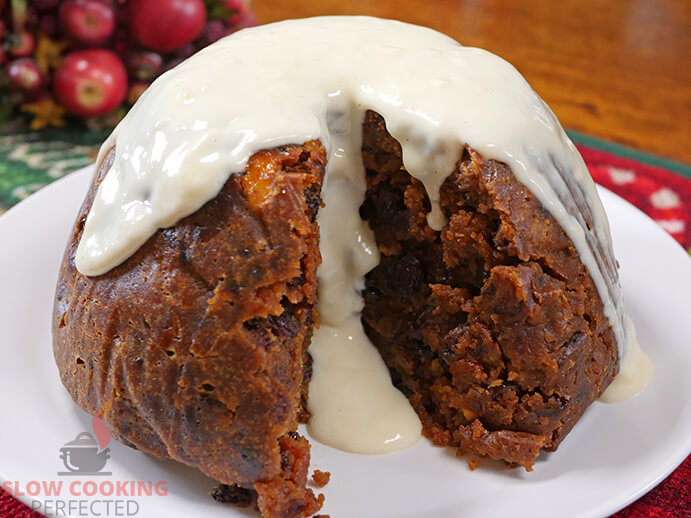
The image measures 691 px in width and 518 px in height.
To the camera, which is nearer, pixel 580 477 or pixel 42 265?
pixel 580 477

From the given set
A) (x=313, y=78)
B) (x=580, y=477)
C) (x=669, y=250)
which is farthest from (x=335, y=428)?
(x=669, y=250)

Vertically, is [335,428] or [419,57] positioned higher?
[419,57]

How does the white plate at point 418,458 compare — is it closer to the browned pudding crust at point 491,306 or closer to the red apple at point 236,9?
the browned pudding crust at point 491,306

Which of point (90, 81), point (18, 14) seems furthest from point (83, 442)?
point (18, 14)

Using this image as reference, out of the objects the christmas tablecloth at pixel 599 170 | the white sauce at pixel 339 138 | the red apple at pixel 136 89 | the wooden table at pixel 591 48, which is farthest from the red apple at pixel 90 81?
the wooden table at pixel 591 48

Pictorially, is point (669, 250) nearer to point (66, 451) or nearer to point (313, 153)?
point (313, 153)

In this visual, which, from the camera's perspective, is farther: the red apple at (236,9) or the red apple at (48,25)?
the red apple at (236,9)

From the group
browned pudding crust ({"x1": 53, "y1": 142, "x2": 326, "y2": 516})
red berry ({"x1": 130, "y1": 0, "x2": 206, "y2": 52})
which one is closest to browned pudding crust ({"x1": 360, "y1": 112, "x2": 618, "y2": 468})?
browned pudding crust ({"x1": 53, "y1": 142, "x2": 326, "y2": 516})
